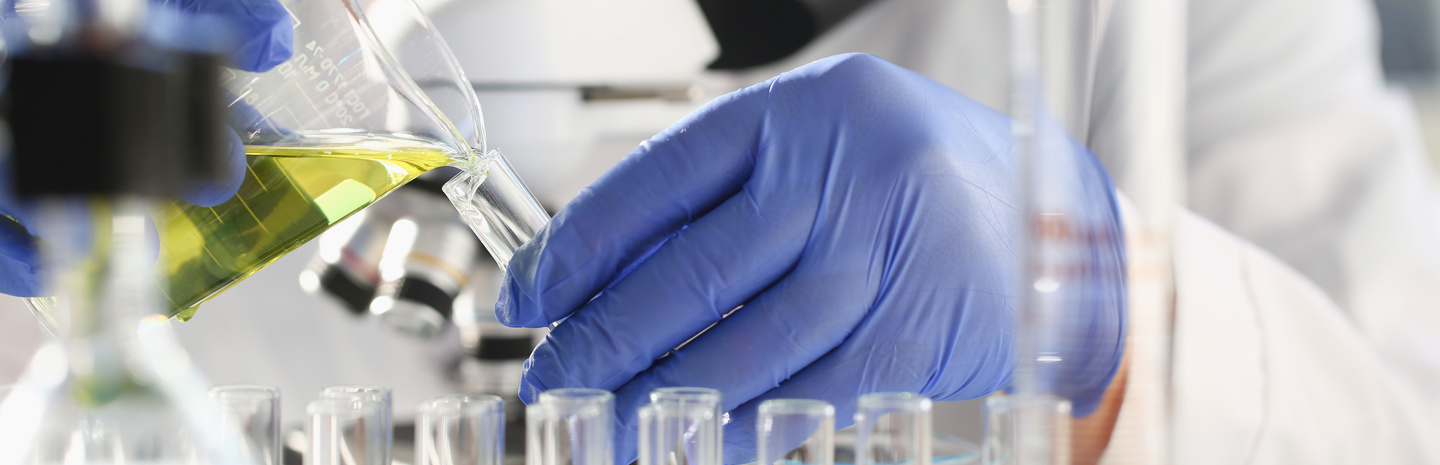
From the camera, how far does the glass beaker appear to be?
69 centimetres

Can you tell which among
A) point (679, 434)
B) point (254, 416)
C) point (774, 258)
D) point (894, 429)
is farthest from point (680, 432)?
point (774, 258)

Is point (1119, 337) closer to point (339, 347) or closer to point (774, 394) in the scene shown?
point (774, 394)

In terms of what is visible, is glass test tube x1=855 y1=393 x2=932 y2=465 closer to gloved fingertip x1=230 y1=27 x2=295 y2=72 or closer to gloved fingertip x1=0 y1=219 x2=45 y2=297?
gloved fingertip x1=230 y1=27 x2=295 y2=72

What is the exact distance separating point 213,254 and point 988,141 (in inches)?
29.9

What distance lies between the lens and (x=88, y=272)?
31 cm

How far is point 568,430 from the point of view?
0.52 m

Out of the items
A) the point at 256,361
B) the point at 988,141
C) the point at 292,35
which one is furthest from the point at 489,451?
the point at 256,361

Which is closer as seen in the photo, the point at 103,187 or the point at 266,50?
the point at 103,187

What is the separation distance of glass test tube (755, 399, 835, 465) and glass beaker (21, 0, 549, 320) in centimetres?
37

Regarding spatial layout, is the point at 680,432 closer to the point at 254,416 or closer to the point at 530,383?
the point at 254,416

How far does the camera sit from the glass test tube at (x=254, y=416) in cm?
52

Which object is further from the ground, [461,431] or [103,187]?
[103,187]

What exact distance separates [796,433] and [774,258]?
0.37 meters

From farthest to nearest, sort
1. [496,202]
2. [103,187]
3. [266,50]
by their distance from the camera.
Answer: [496,202] < [266,50] < [103,187]
